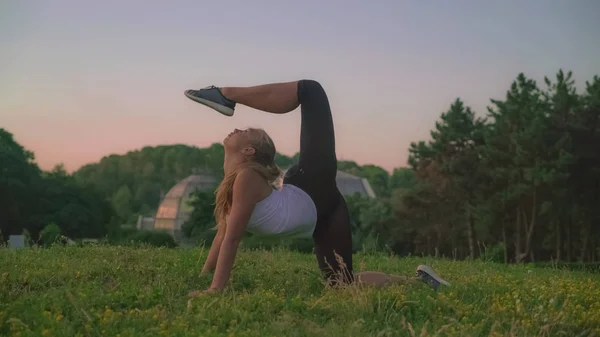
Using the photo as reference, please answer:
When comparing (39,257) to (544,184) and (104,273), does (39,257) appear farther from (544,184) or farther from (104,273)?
(544,184)

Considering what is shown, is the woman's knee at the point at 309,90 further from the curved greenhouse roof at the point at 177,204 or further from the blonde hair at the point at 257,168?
the curved greenhouse roof at the point at 177,204

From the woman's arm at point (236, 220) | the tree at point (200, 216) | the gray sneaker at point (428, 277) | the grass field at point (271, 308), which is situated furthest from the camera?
the tree at point (200, 216)

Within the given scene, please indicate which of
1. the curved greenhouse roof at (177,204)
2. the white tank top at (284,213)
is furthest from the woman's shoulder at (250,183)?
the curved greenhouse roof at (177,204)

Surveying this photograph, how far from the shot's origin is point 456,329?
16.0 ft

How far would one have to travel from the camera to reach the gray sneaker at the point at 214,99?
6.29 meters

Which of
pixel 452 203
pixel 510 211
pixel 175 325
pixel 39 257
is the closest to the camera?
pixel 175 325

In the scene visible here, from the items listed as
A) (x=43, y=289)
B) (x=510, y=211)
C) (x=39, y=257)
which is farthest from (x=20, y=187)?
(x=43, y=289)

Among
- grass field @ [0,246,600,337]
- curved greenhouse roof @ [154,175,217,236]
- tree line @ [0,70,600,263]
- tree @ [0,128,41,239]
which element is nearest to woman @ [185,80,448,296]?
grass field @ [0,246,600,337]

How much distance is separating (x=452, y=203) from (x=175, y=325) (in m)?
40.1

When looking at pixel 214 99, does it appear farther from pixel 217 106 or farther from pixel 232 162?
pixel 232 162

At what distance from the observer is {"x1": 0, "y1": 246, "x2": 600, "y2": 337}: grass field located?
449 centimetres

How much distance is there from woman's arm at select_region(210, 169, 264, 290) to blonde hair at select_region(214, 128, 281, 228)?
144 mm

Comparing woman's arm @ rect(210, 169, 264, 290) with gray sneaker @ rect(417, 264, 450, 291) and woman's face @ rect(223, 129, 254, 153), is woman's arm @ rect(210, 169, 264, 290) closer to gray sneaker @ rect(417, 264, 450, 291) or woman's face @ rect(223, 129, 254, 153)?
woman's face @ rect(223, 129, 254, 153)

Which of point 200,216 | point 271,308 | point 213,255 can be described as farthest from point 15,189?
point 271,308
